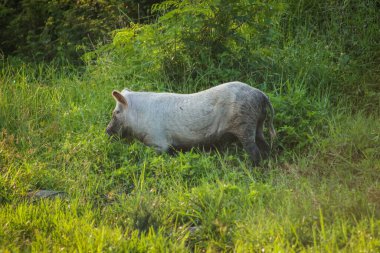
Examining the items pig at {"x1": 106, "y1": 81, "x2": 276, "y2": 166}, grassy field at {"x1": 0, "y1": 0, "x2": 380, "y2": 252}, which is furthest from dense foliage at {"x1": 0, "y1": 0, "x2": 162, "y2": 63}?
pig at {"x1": 106, "y1": 81, "x2": 276, "y2": 166}

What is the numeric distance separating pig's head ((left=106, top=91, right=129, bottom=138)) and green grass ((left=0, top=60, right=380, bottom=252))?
5.8 inches

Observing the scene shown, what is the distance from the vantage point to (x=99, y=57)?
10.5 metres

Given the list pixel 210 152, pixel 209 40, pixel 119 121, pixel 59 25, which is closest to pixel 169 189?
pixel 210 152

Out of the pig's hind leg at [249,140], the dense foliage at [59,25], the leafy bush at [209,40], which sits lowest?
the dense foliage at [59,25]

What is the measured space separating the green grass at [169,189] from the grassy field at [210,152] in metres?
0.02

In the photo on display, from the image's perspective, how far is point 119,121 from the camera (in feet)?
26.6

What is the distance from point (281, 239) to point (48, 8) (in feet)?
28.9

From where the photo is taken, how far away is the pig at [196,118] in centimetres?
738

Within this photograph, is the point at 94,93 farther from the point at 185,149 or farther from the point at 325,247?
the point at 325,247

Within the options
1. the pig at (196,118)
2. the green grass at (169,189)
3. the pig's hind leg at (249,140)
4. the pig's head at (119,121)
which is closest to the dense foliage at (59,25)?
the green grass at (169,189)

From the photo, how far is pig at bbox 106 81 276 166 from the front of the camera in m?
7.38

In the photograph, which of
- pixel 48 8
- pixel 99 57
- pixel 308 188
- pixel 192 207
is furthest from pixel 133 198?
pixel 48 8

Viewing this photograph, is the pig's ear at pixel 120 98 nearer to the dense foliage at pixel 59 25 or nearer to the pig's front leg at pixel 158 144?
the pig's front leg at pixel 158 144

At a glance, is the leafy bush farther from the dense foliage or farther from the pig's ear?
the dense foliage
